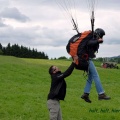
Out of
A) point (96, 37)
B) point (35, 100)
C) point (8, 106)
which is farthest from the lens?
point (35, 100)

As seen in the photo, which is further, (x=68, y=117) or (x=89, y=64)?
(x=68, y=117)

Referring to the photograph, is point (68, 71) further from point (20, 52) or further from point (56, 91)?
point (20, 52)

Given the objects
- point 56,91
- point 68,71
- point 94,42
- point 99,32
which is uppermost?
point 99,32

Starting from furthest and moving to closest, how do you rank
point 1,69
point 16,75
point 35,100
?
point 1,69
point 16,75
point 35,100

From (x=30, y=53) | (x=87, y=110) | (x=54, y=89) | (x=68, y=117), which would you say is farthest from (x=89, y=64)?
(x=30, y=53)

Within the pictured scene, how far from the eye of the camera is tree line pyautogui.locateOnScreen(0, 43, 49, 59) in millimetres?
102500

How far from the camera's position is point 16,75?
32.1 meters

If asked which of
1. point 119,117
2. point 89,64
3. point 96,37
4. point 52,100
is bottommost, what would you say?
point 119,117

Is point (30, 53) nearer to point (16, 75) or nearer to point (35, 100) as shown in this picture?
point (16, 75)

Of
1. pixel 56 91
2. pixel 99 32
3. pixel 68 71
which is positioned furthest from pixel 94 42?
pixel 56 91

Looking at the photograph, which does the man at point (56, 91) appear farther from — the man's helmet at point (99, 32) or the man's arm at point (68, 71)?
the man's helmet at point (99, 32)

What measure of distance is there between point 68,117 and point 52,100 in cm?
489

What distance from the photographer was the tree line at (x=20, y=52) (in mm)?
102500

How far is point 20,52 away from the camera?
10262 cm
